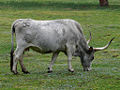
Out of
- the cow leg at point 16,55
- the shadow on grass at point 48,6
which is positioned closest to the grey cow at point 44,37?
the cow leg at point 16,55

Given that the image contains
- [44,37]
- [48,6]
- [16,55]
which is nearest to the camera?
[16,55]

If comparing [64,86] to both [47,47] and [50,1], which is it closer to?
[47,47]

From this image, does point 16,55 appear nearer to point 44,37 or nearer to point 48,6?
point 44,37

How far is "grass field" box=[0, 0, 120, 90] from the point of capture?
43.2 feet

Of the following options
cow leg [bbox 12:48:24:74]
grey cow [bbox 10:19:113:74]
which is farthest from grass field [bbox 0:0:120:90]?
grey cow [bbox 10:19:113:74]

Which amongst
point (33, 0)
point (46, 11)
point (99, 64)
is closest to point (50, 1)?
point (33, 0)

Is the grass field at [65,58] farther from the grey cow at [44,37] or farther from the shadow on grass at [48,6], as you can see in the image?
the grey cow at [44,37]

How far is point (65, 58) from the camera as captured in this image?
20922mm

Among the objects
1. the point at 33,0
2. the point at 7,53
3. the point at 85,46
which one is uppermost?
the point at 85,46

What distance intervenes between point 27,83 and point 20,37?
2.26m

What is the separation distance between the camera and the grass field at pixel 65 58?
13.2m

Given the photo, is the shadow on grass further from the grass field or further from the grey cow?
the grey cow

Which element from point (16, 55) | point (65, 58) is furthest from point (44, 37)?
point (65, 58)

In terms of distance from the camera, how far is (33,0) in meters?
51.3
